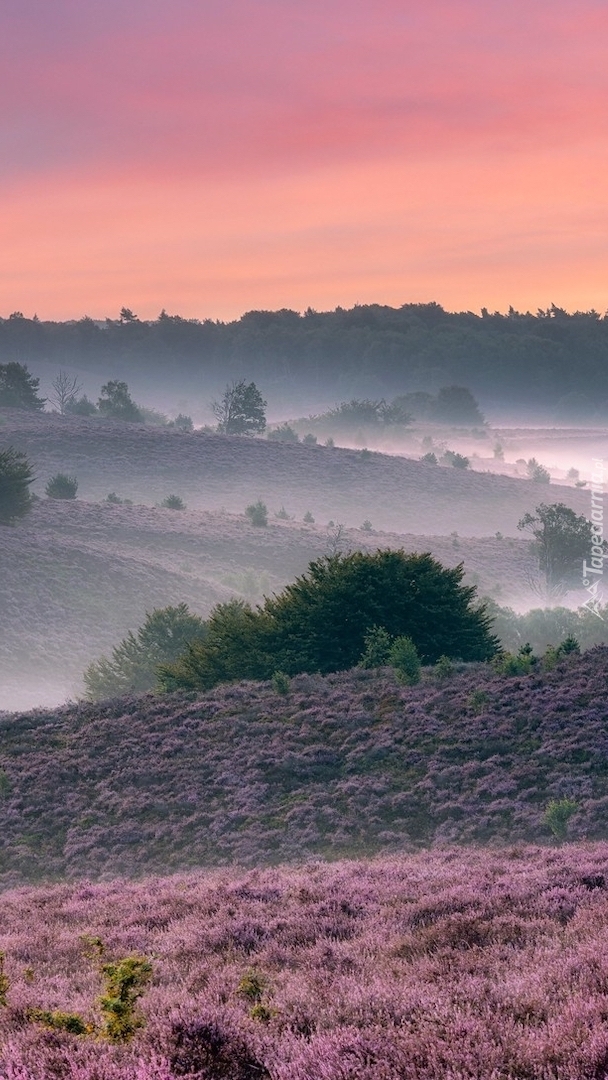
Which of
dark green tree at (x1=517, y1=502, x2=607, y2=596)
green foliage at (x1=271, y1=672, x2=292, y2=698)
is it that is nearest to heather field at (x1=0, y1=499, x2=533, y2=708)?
dark green tree at (x1=517, y1=502, x2=607, y2=596)

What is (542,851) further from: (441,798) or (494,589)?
(494,589)

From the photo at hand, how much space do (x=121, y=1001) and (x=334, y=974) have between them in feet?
8.26

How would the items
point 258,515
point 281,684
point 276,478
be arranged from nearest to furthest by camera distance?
point 281,684
point 258,515
point 276,478

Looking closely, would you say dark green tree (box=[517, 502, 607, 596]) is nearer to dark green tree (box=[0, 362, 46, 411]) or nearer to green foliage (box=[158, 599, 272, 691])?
green foliage (box=[158, 599, 272, 691])

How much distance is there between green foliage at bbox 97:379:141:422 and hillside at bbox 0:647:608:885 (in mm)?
142846

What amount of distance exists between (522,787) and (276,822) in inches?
218

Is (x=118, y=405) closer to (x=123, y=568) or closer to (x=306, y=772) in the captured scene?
(x=123, y=568)

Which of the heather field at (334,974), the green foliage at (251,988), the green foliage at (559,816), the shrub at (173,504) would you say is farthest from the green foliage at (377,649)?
the shrub at (173,504)

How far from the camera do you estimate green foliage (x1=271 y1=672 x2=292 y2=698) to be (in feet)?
104

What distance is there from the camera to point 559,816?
22094 mm

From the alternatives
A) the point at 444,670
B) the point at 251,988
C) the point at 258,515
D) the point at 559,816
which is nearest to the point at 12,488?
the point at 258,515

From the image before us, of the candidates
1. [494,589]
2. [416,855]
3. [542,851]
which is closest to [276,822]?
[416,855]

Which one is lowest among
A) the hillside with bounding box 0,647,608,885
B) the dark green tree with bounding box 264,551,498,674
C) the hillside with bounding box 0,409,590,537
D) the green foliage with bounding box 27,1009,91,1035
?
the hillside with bounding box 0,647,608,885

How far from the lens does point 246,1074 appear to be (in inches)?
299
